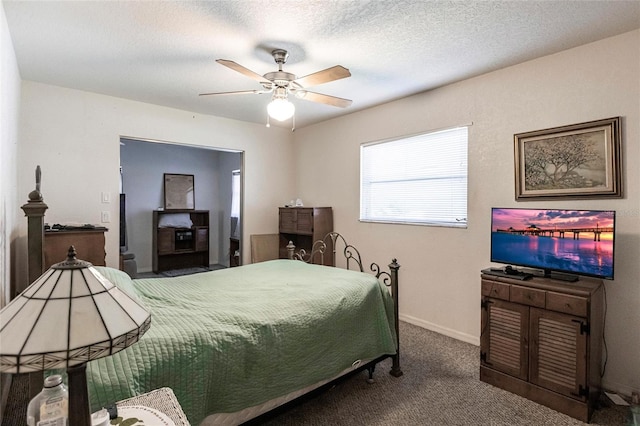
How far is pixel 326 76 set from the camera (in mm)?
2396

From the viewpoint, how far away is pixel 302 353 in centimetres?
201

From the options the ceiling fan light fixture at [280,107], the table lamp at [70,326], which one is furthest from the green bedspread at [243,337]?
the ceiling fan light fixture at [280,107]

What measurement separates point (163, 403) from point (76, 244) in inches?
108

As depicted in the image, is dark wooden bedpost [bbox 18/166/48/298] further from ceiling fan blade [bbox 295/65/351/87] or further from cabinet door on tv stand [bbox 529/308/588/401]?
cabinet door on tv stand [bbox 529/308/588/401]

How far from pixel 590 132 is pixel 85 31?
3729 millimetres

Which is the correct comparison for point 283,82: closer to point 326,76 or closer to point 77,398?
point 326,76

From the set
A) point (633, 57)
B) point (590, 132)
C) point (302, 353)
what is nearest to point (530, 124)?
point (590, 132)

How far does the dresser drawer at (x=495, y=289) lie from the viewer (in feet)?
8.27

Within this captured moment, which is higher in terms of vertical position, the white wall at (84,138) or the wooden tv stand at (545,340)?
the white wall at (84,138)

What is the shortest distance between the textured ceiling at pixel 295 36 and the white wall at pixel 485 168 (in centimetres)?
19

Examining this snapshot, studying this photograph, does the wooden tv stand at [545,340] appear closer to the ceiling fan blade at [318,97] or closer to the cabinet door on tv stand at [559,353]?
the cabinet door on tv stand at [559,353]

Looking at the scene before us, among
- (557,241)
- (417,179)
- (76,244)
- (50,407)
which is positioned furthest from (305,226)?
(50,407)

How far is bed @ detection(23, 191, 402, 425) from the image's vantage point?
150cm

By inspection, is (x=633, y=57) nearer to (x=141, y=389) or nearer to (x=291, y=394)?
(x=291, y=394)
